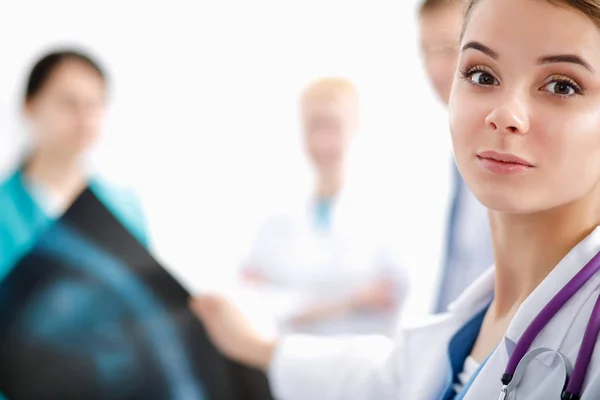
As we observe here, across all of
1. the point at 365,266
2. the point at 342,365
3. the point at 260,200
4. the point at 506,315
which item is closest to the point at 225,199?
the point at 260,200

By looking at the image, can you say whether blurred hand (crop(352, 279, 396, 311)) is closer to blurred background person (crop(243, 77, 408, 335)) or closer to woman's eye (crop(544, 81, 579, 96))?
blurred background person (crop(243, 77, 408, 335))

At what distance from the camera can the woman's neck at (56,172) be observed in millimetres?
1676

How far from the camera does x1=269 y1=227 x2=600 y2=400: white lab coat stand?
0.59 metres

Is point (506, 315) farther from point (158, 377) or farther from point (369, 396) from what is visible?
point (158, 377)

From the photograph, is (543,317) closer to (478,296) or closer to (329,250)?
(478,296)

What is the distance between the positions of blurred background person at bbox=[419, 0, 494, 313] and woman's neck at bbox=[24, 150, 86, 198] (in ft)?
2.84

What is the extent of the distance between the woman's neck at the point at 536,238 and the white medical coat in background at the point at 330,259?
1.09 metres

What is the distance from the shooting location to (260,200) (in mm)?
1966

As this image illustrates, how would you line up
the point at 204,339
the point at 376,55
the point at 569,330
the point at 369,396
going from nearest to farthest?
the point at 569,330 → the point at 369,396 → the point at 204,339 → the point at 376,55

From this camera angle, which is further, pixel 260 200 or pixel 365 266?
pixel 260 200

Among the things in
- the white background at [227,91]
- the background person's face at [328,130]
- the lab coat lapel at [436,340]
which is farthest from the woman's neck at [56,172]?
the lab coat lapel at [436,340]

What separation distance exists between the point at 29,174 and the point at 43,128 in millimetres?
114

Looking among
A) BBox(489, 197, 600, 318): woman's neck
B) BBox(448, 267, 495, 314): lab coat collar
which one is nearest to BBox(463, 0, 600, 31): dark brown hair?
BBox(489, 197, 600, 318): woman's neck

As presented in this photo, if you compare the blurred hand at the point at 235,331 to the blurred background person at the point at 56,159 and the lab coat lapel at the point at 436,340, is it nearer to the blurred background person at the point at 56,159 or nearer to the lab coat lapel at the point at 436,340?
the lab coat lapel at the point at 436,340
